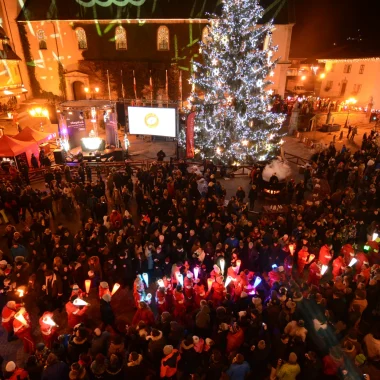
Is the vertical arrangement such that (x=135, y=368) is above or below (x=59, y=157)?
above

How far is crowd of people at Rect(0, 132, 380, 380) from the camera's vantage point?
6.16m

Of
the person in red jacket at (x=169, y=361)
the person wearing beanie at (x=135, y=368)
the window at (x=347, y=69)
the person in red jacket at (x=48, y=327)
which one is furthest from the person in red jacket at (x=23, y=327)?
the window at (x=347, y=69)

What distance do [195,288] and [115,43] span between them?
2968 centimetres

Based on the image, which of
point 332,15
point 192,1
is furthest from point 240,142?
point 332,15

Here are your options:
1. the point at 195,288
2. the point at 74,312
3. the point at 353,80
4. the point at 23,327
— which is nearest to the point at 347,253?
the point at 195,288

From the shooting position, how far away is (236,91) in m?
17.7

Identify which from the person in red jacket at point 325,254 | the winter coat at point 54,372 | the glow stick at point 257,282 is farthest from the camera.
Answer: the person in red jacket at point 325,254

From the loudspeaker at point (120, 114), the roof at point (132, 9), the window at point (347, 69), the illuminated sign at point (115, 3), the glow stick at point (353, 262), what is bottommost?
the glow stick at point (353, 262)

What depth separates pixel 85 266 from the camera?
8750 mm

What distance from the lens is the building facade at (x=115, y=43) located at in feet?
98.0

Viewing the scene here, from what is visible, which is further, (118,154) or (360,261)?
(118,154)

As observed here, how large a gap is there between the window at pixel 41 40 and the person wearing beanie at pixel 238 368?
3423 centimetres

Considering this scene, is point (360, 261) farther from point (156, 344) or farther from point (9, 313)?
point (9, 313)

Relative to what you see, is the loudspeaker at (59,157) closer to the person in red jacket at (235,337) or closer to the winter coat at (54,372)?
the winter coat at (54,372)
